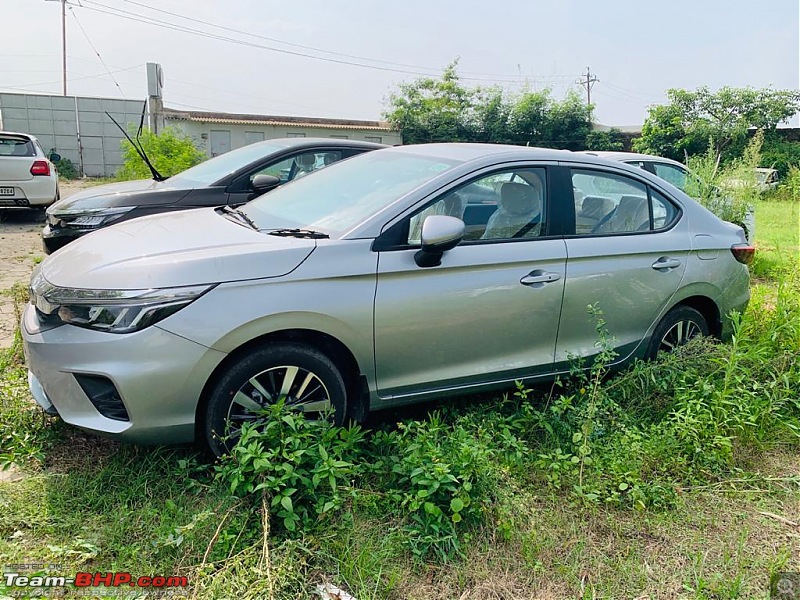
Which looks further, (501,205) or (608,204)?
(608,204)

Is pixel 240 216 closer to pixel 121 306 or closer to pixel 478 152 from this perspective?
pixel 121 306

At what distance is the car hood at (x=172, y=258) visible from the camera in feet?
9.40

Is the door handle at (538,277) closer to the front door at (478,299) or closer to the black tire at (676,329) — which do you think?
the front door at (478,299)

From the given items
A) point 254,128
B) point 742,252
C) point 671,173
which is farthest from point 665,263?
point 254,128

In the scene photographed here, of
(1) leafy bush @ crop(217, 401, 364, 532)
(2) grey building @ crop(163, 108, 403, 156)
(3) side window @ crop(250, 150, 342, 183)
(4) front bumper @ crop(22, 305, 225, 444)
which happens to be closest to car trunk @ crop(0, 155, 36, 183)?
(3) side window @ crop(250, 150, 342, 183)

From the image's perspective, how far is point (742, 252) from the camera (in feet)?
14.7

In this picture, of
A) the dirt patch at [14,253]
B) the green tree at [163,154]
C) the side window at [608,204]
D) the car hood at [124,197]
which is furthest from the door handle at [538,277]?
the green tree at [163,154]

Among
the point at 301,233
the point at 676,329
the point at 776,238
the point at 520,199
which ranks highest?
the point at 520,199

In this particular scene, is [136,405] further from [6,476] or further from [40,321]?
[6,476]

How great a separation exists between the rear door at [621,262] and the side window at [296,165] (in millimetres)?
3204

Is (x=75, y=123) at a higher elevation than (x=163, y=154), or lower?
higher

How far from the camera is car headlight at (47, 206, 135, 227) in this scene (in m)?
5.90

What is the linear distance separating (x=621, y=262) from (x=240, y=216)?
233 cm

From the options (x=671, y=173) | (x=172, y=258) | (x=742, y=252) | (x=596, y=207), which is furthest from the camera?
(x=671, y=173)
